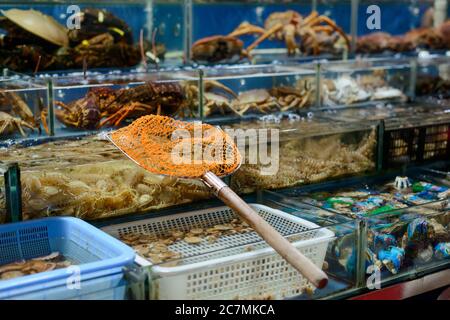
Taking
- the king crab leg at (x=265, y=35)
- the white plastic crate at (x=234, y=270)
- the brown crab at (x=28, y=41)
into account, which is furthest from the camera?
the king crab leg at (x=265, y=35)

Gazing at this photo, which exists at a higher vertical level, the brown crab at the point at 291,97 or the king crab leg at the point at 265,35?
the king crab leg at the point at 265,35

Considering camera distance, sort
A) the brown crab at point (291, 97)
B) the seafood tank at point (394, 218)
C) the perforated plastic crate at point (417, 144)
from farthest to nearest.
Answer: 1. the brown crab at point (291, 97)
2. the perforated plastic crate at point (417, 144)
3. the seafood tank at point (394, 218)

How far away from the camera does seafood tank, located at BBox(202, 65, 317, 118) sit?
2.94m

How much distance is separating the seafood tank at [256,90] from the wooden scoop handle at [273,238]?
3.13 ft

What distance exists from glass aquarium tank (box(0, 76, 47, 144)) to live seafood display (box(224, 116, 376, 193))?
29.2 inches

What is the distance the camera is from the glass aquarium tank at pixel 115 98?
2580mm

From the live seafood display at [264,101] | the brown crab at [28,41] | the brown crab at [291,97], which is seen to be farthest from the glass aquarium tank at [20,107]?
the brown crab at [291,97]

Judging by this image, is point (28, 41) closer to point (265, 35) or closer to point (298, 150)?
point (298, 150)

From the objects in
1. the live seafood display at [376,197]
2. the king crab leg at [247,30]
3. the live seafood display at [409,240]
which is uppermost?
the king crab leg at [247,30]

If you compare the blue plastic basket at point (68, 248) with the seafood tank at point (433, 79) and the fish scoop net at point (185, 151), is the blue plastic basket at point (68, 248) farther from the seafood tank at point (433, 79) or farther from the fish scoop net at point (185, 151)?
the seafood tank at point (433, 79)

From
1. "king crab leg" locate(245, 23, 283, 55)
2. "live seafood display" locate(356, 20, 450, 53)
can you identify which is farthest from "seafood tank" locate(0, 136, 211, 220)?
"live seafood display" locate(356, 20, 450, 53)

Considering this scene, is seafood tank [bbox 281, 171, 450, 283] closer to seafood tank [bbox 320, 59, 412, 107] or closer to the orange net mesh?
the orange net mesh

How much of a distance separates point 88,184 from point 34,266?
409mm

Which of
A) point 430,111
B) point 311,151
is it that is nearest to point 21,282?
point 311,151
